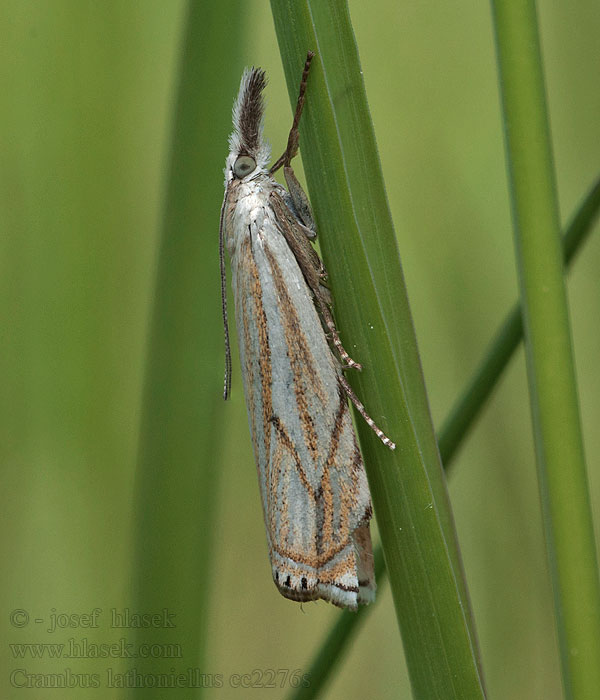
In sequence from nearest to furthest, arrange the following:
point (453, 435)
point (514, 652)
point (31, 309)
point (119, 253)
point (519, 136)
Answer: point (519, 136), point (453, 435), point (514, 652), point (31, 309), point (119, 253)

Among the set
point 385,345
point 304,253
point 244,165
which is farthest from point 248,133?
point 385,345

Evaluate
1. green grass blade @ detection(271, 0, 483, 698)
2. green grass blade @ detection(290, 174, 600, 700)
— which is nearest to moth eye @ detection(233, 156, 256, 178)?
green grass blade @ detection(271, 0, 483, 698)

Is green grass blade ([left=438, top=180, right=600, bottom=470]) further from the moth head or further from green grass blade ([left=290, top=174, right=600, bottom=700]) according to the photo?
the moth head

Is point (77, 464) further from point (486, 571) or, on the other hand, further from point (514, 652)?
point (514, 652)

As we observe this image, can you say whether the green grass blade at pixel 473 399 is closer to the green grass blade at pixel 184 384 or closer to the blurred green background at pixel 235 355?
the green grass blade at pixel 184 384

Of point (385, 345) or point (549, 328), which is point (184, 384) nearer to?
point (385, 345)

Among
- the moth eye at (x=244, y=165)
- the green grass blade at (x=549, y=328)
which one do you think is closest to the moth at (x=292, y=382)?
the moth eye at (x=244, y=165)

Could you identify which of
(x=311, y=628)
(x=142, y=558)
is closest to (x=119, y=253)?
(x=142, y=558)
